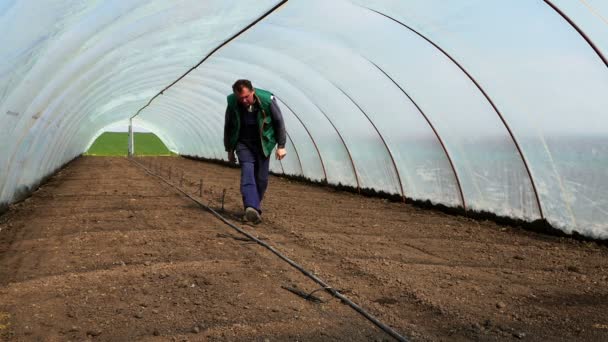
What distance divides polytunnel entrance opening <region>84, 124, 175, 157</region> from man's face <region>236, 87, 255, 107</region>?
32.2 meters

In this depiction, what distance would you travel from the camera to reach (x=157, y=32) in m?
8.16

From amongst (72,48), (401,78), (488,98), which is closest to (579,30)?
(488,98)

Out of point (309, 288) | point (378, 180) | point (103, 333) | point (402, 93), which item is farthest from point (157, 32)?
point (103, 333)

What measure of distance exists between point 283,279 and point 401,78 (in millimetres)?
4953

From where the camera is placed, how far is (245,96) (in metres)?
6.05

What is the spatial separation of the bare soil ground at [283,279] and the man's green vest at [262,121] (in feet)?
3.07

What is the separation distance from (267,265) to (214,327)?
1.44m

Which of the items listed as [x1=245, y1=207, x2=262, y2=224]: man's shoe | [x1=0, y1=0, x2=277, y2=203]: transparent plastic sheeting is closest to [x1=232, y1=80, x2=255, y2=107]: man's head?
[x1=245, y1=207, x2=262, y2=224]: man's shoe

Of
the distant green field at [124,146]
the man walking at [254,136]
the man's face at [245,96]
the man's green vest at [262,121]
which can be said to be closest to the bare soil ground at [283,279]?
the man walking at [254,136]

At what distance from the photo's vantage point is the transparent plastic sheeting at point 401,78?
5457mm

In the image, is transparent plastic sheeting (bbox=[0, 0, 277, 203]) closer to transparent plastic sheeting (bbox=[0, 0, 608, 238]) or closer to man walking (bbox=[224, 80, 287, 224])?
transparent plastic sheeting (bbox=[0, 0, 608, 238])

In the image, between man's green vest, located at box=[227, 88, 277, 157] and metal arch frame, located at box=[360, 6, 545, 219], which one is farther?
metal arch frame, located at box=[360, 6, 545, 219]

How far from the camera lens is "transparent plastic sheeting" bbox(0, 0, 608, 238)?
5.46 m

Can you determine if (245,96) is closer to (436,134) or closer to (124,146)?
(436,134)
